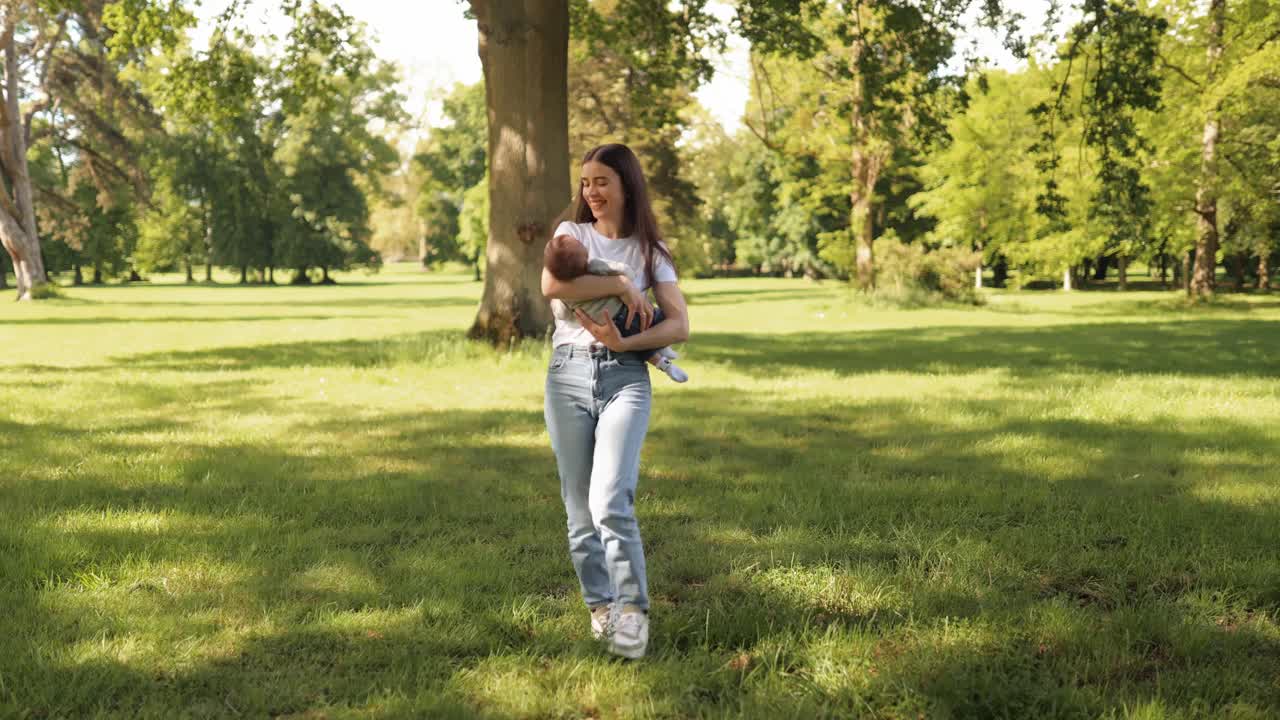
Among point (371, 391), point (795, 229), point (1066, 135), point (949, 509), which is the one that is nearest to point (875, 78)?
point (371, 391)

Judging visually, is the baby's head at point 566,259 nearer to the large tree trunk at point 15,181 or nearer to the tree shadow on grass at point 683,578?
the tree shadow on grass at point 683,578

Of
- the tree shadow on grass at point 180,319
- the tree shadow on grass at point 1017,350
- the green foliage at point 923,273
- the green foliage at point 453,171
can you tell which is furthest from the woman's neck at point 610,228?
the green foliage at point 453,171

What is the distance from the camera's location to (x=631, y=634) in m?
3.79

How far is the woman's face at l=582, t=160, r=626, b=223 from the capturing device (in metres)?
3.91

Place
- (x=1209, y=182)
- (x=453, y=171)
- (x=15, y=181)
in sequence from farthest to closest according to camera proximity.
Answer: (x=453, y=171), (x=15, y=181), (x=1209, y=182)

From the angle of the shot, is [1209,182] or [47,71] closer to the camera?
[1209,182]

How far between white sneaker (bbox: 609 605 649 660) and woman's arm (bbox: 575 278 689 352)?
1.02 metres

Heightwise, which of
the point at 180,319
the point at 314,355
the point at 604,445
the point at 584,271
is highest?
the point at 584,271

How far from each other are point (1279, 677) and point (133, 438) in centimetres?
847

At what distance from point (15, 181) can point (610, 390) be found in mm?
34775

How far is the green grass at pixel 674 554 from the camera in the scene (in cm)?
360

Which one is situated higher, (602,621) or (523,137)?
(523,137)

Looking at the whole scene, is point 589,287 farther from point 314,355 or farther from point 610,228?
point 314,355

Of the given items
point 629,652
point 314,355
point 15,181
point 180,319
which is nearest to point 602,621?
point 629,652
